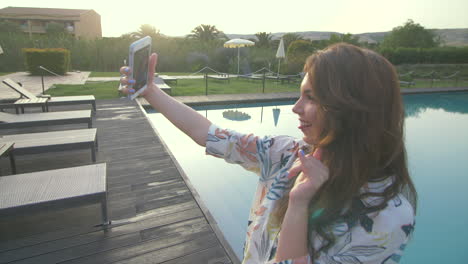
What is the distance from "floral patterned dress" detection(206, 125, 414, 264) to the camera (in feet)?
2.19

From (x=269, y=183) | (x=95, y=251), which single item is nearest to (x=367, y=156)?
(x=269, y=183)

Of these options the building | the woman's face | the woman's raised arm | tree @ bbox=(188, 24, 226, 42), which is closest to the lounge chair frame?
the woman's raised arm

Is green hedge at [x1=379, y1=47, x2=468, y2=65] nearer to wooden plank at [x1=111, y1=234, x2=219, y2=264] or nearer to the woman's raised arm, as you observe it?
wooden plank at [x1=111, y1=234, x2=219, y2=264]

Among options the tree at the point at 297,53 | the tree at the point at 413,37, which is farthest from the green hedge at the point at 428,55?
the tree at the point at 413,37

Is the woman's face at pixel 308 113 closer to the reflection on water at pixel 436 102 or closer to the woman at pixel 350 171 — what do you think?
the woman at pixel 350 171

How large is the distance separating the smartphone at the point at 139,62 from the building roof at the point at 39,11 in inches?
1894

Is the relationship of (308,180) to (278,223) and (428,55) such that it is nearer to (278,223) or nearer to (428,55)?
(278,223)

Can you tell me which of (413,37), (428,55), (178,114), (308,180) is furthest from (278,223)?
(413,37)

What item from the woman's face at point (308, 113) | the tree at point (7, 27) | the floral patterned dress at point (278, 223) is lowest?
the floral patterned dress at point (278, 223)

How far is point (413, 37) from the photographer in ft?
103

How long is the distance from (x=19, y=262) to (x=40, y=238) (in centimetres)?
28

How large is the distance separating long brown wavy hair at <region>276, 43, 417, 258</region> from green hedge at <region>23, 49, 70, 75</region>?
16536 millimetres

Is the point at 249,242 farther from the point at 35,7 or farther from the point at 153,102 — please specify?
the point at 35,7

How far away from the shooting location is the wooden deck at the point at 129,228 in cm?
220
